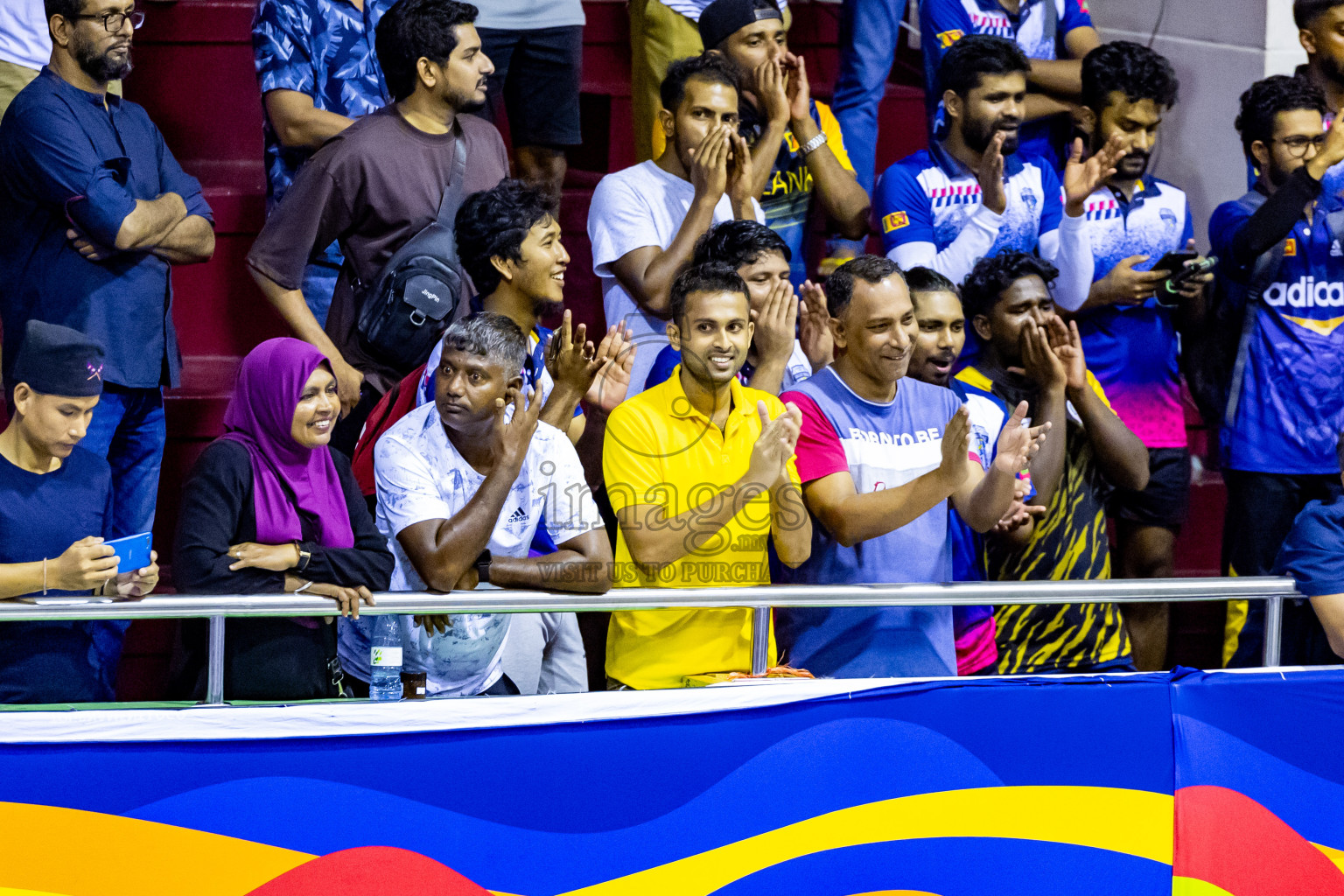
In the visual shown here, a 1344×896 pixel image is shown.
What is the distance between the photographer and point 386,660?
3.56 m

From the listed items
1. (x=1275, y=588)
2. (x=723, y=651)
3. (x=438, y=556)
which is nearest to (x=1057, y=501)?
(x=1275, y=588)

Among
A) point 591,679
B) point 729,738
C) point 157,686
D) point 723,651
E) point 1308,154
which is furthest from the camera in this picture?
point 1308,154

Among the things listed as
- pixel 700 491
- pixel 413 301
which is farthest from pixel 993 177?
pixel 413 301

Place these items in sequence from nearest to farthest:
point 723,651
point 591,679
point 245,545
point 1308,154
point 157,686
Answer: point 245,545 < point 723,651 < point 591,679 < point 157,686 < point 1308,154

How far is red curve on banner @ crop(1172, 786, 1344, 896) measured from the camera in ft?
11.3

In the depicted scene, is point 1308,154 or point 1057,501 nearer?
point 1057,501

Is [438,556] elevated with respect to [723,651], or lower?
elevated

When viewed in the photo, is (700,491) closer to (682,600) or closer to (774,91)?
(682,600)

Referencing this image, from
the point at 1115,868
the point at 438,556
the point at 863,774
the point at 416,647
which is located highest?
the point at 438,556

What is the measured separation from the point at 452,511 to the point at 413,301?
0.81m

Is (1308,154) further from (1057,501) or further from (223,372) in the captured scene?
(223,372)

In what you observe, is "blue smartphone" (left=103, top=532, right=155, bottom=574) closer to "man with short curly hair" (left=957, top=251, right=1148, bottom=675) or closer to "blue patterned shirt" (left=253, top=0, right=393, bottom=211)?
"blue patterned shirt" (left=253, top=0, right=393, bottom=211)

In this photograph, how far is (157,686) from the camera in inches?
187

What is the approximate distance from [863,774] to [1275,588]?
1207mm
